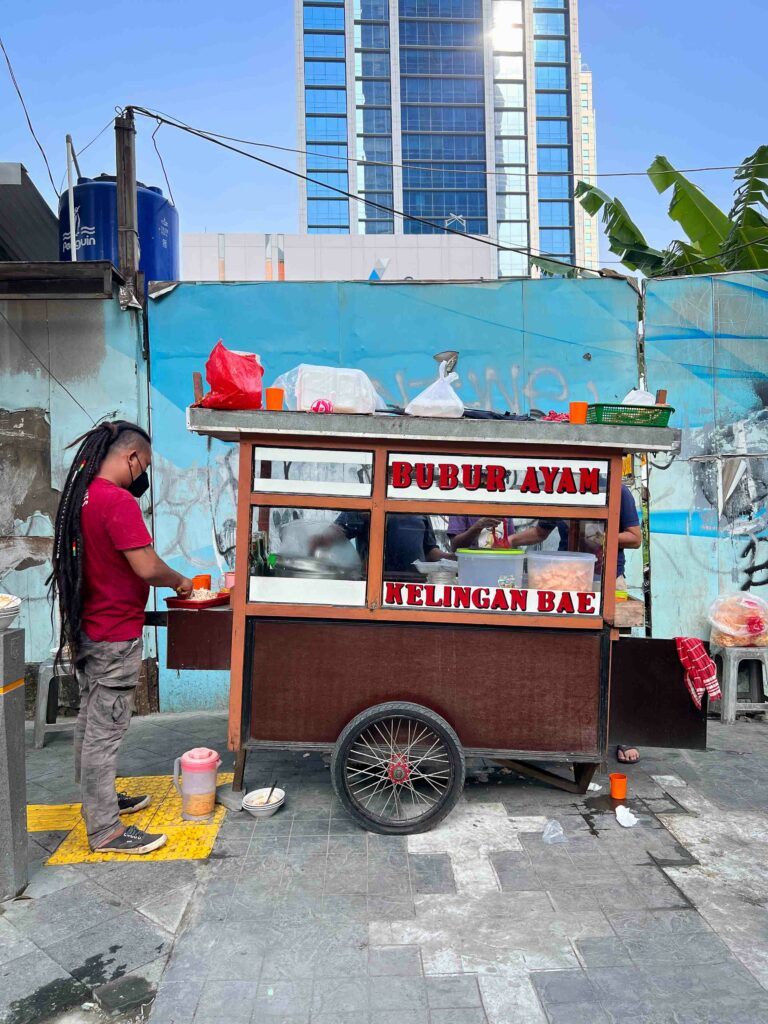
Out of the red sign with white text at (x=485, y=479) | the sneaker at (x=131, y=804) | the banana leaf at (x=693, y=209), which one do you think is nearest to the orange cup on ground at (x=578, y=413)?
the red sign with white text at (x=485, y=479)

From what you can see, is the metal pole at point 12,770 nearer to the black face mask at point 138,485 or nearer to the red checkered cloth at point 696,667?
the black face mask at point 138,485

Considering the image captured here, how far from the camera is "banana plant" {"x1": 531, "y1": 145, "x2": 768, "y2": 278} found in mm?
7629

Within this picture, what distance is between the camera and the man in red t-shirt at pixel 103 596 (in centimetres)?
350

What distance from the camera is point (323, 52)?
8638 cm

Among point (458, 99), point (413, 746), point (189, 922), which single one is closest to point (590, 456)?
point (413, 746)

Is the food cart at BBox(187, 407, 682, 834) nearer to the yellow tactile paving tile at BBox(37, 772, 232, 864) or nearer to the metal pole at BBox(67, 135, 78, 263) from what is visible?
the yellow tactile paving tile at BBox(37, 772, 232, 864)

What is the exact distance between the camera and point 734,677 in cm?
571

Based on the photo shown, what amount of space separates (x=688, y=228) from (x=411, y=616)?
22.2 feet

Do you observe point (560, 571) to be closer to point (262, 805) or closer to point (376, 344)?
point (262, 805)

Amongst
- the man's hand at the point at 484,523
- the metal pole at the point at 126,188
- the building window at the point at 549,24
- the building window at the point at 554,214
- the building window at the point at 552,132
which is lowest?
the man's hand at the point at 484,523

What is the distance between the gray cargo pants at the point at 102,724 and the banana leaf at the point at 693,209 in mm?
7607

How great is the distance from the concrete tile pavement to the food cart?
374 millimetres

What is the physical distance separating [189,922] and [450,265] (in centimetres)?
2911

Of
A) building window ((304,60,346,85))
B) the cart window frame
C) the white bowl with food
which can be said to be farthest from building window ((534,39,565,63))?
the white bowl with food
